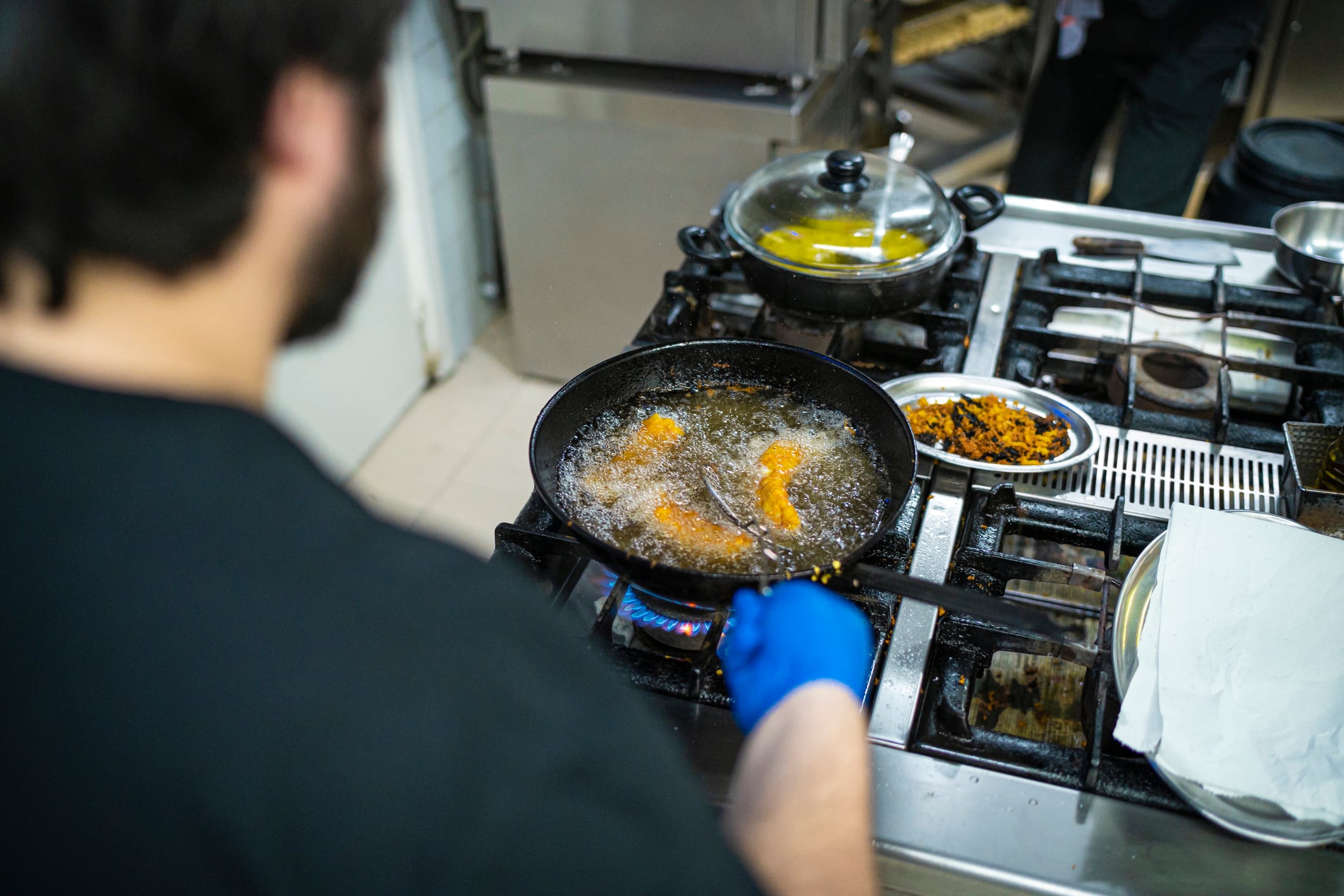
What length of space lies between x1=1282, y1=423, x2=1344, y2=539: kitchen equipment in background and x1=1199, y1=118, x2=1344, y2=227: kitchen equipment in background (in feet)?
3.33

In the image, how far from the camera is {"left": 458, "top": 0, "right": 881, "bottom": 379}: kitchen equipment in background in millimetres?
2473

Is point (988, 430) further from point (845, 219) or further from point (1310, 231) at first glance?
point (1310, 231)

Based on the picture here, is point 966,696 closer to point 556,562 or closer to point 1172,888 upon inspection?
point 1172,888

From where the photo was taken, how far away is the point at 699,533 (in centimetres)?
112

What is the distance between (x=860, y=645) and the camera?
2.95ft

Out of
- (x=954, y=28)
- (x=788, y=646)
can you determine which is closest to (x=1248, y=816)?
(x=788, y=646)

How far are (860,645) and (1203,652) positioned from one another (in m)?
0.40

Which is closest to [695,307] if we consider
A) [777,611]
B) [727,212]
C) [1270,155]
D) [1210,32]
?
[727,212]

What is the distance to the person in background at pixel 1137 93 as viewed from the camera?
247 cm

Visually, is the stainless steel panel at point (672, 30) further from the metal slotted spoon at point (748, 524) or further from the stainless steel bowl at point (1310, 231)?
the metal slotted spoon at point (748, 524)

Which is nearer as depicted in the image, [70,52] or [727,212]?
[70,52]

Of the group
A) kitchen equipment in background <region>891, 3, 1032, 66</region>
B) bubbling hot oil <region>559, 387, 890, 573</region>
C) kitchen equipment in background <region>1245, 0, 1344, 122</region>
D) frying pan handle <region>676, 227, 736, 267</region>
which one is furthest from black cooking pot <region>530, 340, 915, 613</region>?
kitchen equipment in background <region>1245, 0, 1344, 122</region>

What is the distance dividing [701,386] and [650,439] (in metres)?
0.14

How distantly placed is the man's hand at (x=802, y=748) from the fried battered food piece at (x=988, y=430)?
0.50 metres
